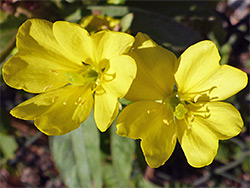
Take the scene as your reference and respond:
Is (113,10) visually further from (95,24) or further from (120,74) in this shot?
(120,74)

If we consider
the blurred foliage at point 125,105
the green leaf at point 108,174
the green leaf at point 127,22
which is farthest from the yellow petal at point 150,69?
the green leaf at point 108,174

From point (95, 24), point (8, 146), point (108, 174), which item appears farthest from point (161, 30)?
point (8, 146)

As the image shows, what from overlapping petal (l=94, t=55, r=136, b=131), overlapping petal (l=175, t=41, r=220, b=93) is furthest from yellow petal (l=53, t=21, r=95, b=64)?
overlapping petal (l=175, t=41, r=220, b=93)

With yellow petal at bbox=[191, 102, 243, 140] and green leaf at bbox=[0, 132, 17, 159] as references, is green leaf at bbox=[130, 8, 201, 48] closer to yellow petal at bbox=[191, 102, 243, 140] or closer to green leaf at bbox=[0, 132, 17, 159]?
yellow petal at bbox=[191, 102, 243, 140]

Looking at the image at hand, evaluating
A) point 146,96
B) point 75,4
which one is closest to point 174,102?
point 146,96

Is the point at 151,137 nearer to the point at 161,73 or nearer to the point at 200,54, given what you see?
the point at 161,73
